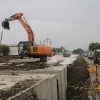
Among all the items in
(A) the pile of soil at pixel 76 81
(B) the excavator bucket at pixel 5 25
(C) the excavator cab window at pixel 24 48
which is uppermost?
(B) the excavator bucket at pixel 5 25

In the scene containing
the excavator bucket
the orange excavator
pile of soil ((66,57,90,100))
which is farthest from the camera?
the orange excavator

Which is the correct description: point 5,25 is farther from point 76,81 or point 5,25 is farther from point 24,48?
point 76,81

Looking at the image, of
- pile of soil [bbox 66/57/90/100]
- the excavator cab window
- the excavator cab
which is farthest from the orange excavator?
pile of soil [bbox 66/57/90/100]

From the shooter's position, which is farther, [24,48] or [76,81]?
[24,48]

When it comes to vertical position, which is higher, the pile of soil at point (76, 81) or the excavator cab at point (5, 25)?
the excavator cab at point (5, 25)

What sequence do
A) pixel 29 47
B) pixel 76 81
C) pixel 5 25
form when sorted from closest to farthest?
pixel 76 81, pixel 5 25, pixel 29 47

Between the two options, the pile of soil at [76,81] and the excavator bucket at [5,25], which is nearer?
the pile of soil at [76,81]

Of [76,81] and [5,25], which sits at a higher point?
[5,25]

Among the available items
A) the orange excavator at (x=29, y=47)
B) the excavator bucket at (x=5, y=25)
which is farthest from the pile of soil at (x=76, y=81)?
the excavator bucket at (x=5, y=25)

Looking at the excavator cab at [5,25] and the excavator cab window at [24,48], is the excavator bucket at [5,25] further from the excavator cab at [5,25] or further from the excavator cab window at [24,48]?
the excavator cab window at [24,48]

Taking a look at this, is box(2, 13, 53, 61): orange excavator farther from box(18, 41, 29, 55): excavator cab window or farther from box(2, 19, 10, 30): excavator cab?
box(2, 19, 10, 30): excavator cab

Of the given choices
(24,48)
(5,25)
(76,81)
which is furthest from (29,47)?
(76,81)

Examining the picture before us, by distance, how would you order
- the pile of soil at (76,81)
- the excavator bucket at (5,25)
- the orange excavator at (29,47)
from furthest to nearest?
the orange excavator at (29,47), the excavator bucket at (5,25), the pile of soil at (76,81)

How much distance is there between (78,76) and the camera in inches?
1237
